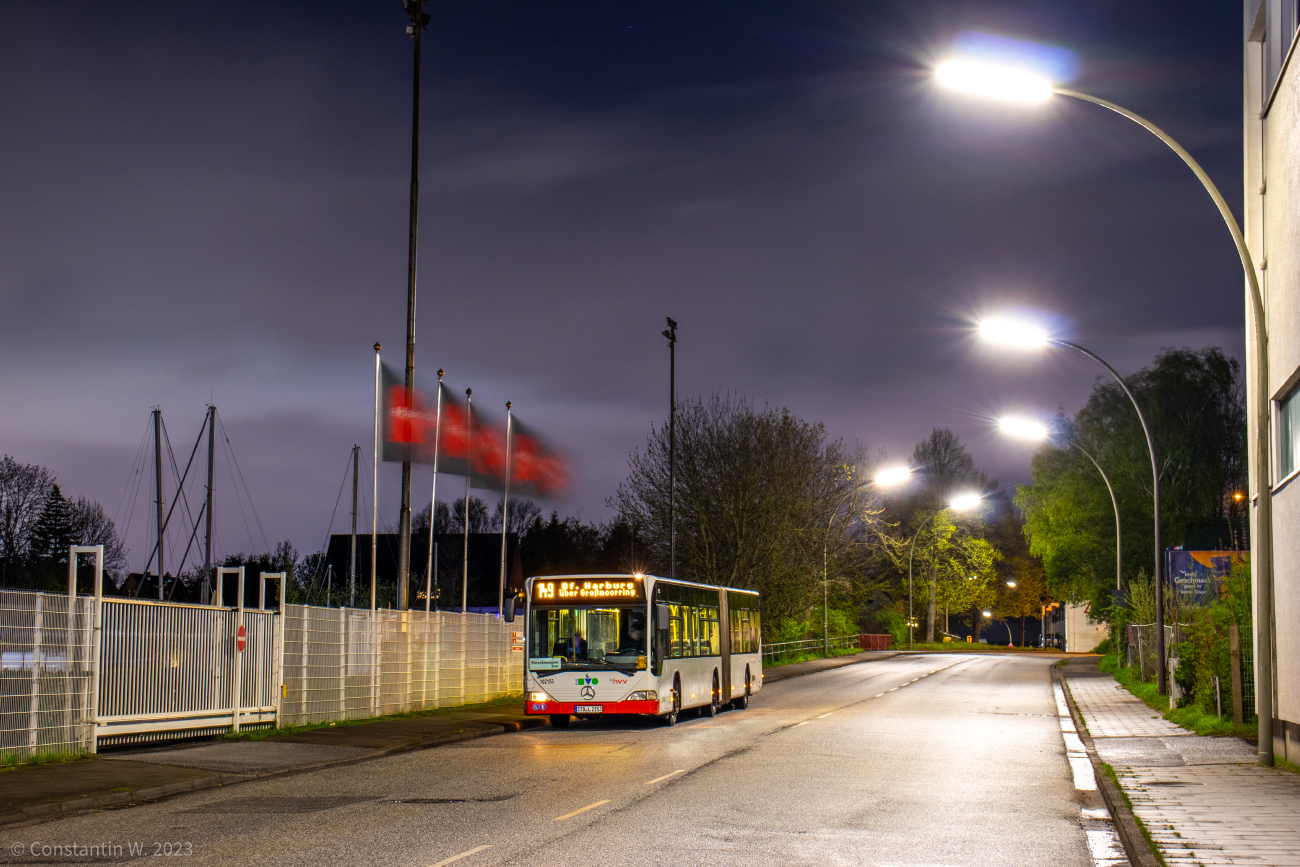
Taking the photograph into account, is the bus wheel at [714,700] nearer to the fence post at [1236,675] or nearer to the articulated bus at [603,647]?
the articulated bus at [603,647]

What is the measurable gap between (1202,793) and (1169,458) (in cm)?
4993

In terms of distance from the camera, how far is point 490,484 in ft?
100

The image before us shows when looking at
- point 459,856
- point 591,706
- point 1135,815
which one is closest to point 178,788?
point 459,856

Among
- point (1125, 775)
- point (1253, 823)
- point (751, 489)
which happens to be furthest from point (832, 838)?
point (751, 489)

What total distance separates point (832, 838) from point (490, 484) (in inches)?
850

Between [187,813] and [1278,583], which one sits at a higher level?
[1278,583]

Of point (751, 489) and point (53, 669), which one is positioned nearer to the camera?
point (53, 669)

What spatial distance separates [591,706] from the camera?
2177 centimetres

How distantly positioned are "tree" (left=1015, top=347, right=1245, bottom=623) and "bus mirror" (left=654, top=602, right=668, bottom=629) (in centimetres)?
4051

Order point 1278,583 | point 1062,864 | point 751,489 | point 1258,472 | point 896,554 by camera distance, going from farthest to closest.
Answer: point 896,554
point 751,489
point 1278,583
point 1258,472
point 1062,864

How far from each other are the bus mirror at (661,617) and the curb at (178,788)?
13.2 ft

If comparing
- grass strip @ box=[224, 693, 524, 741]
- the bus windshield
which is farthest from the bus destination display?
grass strip @ box=[224, 693, 524, 741]

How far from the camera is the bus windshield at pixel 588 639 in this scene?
21891mm

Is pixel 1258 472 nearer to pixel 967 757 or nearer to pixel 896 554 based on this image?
pixel 967 757
